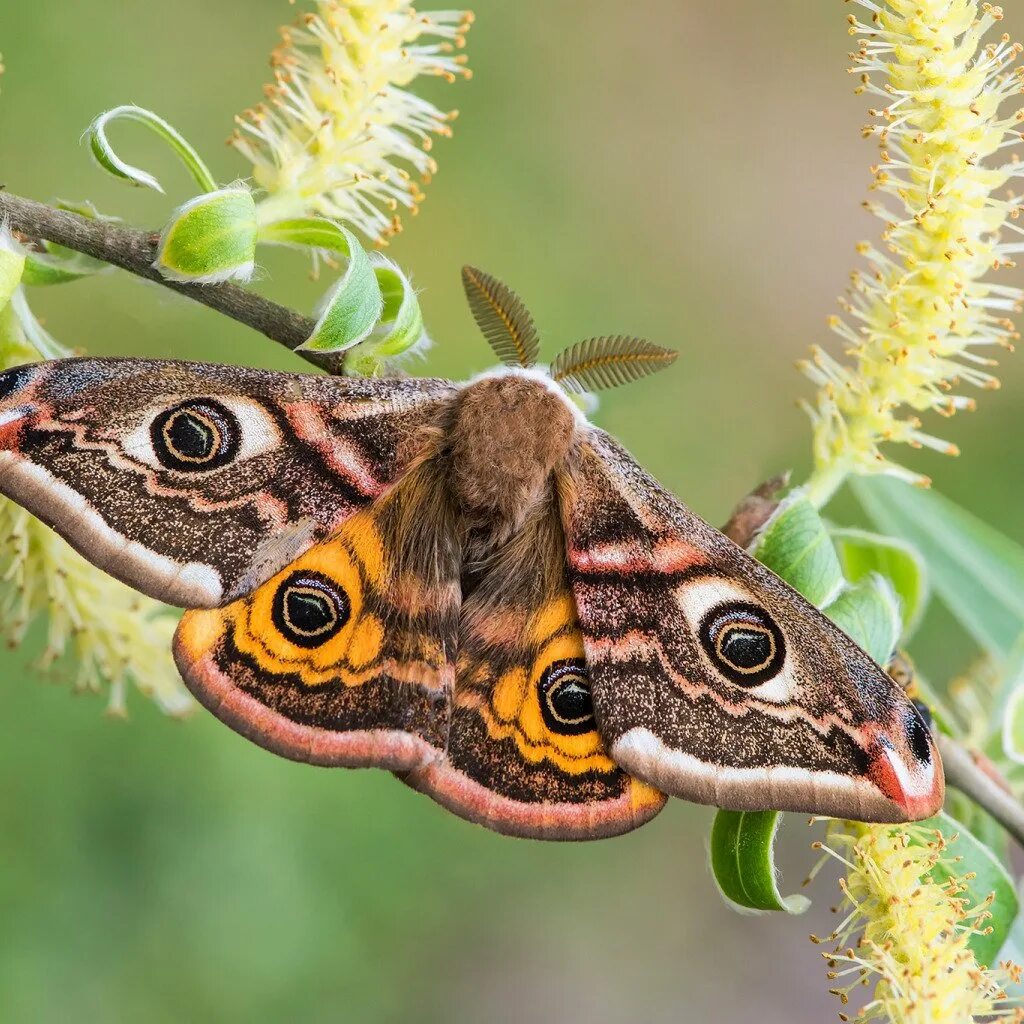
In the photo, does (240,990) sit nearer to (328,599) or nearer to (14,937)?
(14,937)

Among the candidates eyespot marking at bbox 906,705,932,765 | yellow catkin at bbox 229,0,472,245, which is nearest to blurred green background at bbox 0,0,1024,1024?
yellow catkin at bbox 229,0,472,245

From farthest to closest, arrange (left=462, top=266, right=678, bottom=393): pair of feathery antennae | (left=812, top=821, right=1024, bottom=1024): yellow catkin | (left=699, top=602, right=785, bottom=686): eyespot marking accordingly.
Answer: (left=462, top=266, right=678, bottom=393): pair of feathery antennae → (left=699, top=602, right=785, bottom=686): eyespot marking → (left=812, top=821, right=1024, bottom=1024): yellow catkin

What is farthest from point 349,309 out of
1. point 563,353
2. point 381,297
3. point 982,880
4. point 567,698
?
point 982,880

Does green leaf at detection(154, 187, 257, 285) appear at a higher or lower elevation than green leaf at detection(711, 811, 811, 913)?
higher

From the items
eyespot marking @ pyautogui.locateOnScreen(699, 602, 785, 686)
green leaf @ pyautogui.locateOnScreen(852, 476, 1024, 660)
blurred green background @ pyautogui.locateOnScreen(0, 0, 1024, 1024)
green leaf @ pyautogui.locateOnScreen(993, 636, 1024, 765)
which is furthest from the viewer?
blurred green background @ pyautogui.locateOnScreen(0, 0, 1024, 1024)

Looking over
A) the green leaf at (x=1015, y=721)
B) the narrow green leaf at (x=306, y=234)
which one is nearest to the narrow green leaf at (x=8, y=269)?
the narrow green leaf at (x=306, y=234)

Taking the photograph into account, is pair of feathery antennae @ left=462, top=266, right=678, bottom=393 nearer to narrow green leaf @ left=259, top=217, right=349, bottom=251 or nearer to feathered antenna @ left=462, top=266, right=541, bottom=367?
feathered antenna @ left=462, top=266, right=541, bottom=367

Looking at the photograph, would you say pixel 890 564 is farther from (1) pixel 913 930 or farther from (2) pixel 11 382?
(2) pixel 11 382
